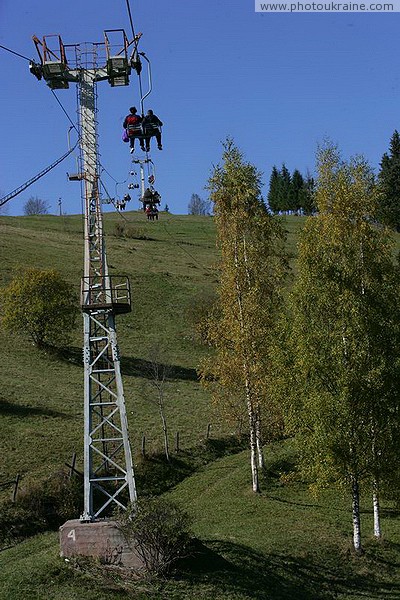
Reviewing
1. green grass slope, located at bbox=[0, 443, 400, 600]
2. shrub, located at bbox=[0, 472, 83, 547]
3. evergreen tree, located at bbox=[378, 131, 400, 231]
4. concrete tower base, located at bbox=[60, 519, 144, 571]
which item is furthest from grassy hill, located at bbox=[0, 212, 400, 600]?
evergreen tree, located at bbox=[378, 131, 400, 231]

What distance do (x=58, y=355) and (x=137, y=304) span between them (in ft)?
58.8

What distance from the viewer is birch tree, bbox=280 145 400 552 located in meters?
21.6

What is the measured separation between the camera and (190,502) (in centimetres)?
2817

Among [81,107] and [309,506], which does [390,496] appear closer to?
[309,506]

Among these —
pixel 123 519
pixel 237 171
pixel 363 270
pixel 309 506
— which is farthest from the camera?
pixel 237 171

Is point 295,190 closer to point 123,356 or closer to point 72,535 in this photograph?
point 123,356

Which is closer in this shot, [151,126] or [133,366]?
[151,126]

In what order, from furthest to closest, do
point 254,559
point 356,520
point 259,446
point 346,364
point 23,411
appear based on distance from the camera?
point 23,411 → point 259,446 → point 346,364 → point 356,520 → point 254,559

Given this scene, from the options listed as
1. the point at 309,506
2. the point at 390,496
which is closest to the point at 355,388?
the point at 390,496

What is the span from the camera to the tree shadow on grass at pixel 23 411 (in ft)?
124

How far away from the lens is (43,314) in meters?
52.3

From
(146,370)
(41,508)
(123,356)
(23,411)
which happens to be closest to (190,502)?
(41,508)

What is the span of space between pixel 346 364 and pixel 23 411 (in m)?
22.8

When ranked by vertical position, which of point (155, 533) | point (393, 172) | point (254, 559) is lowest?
Result: point (254, 559)
